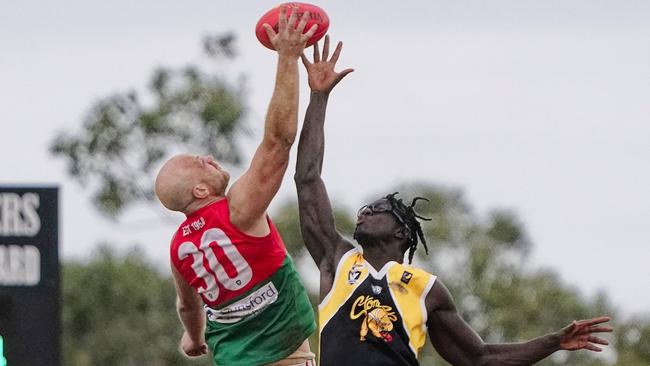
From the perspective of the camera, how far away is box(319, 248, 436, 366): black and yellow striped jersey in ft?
27.7

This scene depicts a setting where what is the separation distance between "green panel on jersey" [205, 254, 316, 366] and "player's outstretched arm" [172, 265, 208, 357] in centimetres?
30

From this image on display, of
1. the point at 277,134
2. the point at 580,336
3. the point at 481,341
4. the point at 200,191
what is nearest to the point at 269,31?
the point at 277,134

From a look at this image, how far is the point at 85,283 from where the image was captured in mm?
34938

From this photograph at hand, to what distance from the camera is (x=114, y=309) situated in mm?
35344

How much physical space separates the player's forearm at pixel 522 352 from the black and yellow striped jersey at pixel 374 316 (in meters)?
0.38

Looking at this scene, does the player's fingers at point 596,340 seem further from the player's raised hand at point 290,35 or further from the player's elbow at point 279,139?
the player's raised hand at point 290,35

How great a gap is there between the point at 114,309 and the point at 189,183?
27084 millimetres

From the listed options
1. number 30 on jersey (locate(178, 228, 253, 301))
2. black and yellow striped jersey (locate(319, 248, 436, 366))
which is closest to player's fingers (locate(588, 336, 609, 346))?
black and yellow striped jersey (locate(319, 248, 436, 366))

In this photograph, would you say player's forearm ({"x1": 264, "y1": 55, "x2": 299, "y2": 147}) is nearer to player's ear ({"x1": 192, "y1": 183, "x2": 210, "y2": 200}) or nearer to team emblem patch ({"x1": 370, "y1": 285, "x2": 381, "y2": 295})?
player's ear ({"x1": 192, "y1": 183, "x2": 210, "y2": 200})

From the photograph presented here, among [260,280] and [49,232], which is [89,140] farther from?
[260,280]

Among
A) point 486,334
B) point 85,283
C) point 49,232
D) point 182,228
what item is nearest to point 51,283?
point 49,232

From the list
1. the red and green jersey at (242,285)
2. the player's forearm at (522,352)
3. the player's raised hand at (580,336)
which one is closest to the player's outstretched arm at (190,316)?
the red and green jersey at (242,285)

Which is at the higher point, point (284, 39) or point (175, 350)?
point (284, 39)

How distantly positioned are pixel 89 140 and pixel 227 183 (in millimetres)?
19895
